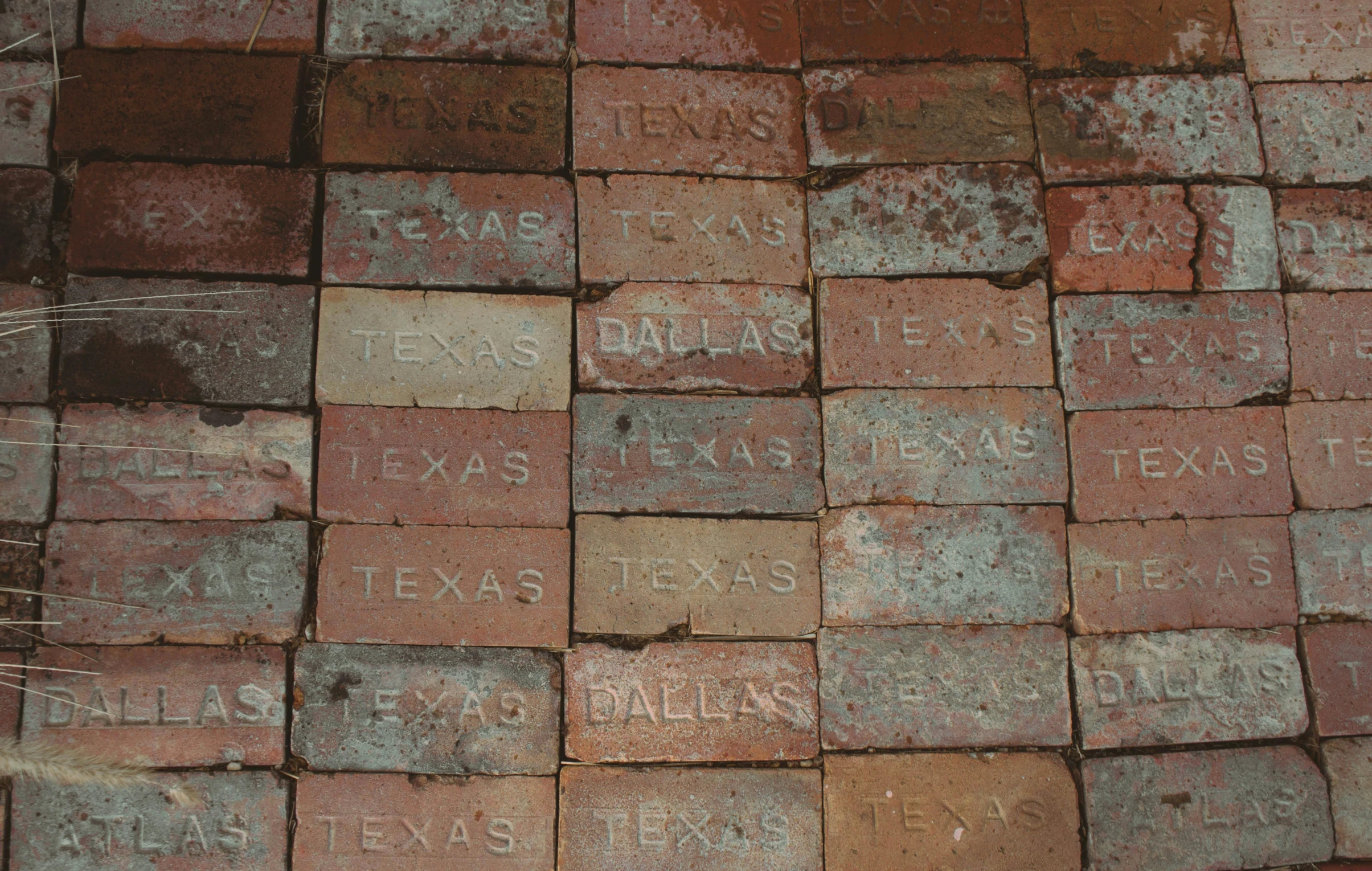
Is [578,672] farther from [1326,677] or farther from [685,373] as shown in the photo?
[1326,677]

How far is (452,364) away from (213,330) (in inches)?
30.1

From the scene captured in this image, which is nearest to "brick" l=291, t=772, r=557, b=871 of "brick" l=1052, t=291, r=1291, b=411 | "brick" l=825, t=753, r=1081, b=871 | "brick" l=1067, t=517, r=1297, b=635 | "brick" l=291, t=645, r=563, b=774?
"brick" l=291, t=645, r=563, b=774

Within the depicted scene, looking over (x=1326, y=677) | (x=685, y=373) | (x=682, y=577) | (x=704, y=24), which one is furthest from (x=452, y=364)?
(x=1326, y=677)

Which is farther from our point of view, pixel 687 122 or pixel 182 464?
pixel 687 122

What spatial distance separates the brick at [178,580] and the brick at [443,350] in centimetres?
51

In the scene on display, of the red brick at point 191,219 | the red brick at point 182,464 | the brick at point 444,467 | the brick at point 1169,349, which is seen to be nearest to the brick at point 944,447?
the brick at point 1169,349

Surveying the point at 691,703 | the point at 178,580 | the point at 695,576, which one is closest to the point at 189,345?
the point at 178,580

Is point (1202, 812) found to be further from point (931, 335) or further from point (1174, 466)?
point (931, 335)

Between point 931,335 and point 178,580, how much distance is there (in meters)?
2.56

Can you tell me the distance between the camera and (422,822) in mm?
2656

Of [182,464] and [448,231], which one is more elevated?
[448,231]

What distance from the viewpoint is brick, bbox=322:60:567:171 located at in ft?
9.34

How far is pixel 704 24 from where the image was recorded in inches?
116

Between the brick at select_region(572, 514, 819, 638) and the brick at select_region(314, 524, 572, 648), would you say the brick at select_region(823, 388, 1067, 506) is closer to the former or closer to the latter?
the brick at select_region(572, 514, 819, 638)
